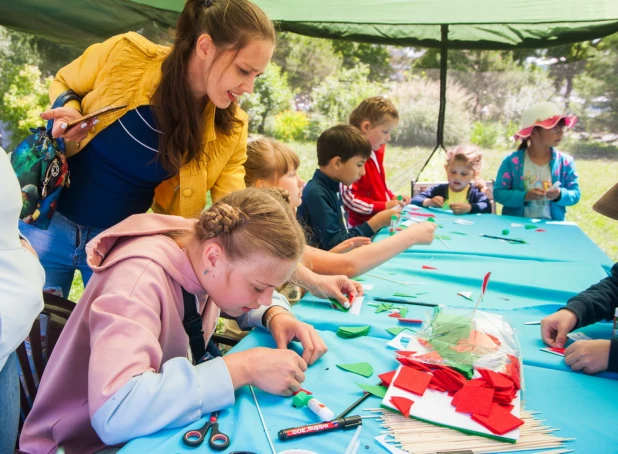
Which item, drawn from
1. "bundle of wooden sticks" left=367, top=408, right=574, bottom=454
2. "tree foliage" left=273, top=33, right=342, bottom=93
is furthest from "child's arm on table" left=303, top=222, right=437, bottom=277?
"tree foliage" left=273, top=33, right=342, bottom=93

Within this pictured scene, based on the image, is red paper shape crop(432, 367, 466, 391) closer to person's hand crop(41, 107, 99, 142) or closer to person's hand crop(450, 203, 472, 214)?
person's hand crop(41, 107, 99, 142)

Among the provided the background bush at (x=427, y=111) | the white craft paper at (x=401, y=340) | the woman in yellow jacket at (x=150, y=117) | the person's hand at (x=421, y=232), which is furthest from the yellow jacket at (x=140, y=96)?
the background bush at (x=427, y=111)

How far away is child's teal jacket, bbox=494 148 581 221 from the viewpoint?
3740mm

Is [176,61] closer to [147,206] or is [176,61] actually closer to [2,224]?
[147,206]

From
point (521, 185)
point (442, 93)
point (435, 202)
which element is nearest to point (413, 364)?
point (435, 202)

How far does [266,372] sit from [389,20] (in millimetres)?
4074

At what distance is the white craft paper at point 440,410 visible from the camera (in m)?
1.01

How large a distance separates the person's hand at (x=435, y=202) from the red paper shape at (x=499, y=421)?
290 cm

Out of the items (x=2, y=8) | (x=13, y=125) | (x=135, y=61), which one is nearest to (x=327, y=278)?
(x=135, y=61)

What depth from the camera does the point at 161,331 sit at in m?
1.22

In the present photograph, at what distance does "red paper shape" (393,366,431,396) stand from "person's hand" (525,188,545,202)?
2.88 metres

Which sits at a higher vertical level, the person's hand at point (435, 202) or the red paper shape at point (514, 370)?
the red paper shape at point (514, 370)

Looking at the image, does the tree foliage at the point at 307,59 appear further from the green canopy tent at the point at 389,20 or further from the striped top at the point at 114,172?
the striped top at the point at 114,172

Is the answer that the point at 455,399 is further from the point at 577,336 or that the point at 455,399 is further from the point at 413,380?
the point at 577,336
